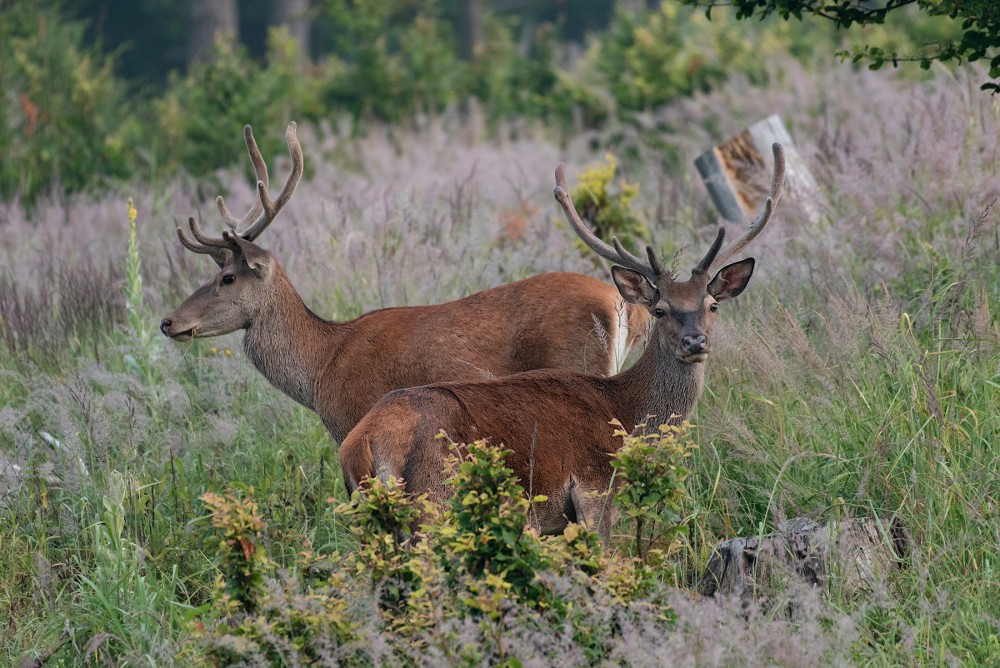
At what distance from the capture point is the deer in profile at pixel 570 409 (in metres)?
4.66

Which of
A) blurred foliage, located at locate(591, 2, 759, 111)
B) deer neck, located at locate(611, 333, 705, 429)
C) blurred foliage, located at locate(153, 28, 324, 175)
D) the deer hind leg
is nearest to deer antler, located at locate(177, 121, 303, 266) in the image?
deer neck, located at locate(611, 333, 705, 429)

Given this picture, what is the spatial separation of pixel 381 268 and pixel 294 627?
4.11 meters

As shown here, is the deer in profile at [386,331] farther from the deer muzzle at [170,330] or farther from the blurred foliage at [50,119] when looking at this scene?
the blurred foliage at [50,119]

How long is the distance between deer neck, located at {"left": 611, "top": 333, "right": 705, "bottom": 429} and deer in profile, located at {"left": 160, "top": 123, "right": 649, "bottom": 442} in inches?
18.0

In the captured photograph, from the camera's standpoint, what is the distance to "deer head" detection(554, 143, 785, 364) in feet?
17.6

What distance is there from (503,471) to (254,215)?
3.21m

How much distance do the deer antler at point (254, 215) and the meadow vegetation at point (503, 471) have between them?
0.53 metres

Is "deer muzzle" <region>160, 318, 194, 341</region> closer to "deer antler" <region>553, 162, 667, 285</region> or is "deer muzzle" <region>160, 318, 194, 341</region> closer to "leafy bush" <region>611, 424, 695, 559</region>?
"deer antler" <region>553, 162, 667, 285</region>

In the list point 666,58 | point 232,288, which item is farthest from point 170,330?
point 666,58

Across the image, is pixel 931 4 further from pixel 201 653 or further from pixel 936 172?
pixel 201 653

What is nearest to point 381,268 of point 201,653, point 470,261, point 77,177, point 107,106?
point 470,261

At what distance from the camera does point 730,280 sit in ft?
18.7

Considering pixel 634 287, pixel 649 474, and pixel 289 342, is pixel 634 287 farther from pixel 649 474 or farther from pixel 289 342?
pixel 289 342

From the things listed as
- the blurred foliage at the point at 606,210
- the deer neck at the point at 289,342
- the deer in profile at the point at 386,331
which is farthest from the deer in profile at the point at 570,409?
the blurred foliage at the point at 606,210
